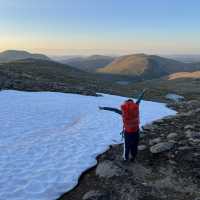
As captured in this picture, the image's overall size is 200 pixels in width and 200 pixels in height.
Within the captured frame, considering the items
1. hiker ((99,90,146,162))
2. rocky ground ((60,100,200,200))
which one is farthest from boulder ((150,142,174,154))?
hiker ((99,90,146,162))

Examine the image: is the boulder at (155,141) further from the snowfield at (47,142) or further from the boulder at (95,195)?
the boulder at (95,195)

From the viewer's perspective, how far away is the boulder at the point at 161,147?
56.8 feet

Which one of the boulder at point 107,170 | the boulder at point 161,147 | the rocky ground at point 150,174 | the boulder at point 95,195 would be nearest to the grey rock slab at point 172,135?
the rocky ground at point 150,174

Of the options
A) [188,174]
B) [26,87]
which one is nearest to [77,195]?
[188,174]

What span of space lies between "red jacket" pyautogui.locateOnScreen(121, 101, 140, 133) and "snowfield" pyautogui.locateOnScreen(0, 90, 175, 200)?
236 centimetres

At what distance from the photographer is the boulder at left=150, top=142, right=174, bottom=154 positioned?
56.8ft

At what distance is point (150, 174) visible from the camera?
1503 cm

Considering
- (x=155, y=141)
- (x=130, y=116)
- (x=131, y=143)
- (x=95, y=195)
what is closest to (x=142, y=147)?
(x=155, y=141)

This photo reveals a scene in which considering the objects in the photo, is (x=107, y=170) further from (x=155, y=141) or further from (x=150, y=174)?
(x=155, y=141)

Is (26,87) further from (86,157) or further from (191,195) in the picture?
(191,195)

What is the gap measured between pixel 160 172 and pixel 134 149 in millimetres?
1710

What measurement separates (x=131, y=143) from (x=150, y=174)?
69.4 inches

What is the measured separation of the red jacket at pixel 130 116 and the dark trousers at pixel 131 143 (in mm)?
219

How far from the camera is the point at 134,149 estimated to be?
53.7 ft
